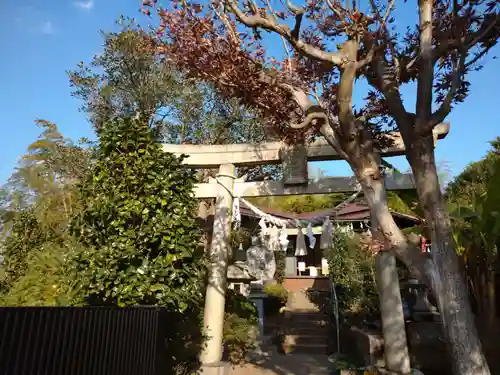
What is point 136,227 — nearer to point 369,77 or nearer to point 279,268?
point 369,77

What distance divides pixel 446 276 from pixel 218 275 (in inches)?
157

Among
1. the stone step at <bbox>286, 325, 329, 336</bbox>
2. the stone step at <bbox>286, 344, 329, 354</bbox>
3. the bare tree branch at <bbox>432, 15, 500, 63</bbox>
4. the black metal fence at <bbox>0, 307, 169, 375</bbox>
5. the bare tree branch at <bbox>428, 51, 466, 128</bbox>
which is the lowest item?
the stone step at <bbox>286, 344, 329, 354</bbox>

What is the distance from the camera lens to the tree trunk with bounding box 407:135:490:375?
2.64 metres

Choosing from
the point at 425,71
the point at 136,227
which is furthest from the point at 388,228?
the point at 136,227

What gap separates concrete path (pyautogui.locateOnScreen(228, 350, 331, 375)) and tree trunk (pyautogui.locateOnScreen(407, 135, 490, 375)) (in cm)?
493

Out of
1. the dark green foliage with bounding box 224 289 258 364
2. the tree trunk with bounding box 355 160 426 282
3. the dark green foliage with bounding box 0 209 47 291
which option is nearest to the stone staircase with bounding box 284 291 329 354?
the dark green foliage with bounding box 224 289 258 364

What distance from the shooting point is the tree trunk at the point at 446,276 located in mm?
2639

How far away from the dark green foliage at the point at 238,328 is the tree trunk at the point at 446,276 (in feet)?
15.4

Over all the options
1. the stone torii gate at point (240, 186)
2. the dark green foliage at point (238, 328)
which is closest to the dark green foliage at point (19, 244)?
the stone torii gate at point (240, 186)

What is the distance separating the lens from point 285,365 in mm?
8336

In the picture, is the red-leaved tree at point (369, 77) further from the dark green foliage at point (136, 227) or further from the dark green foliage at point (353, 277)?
the dark green foliage at point (353, 277)

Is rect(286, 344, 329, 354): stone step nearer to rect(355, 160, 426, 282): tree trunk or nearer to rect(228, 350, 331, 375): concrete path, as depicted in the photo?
rect(228, 350, 331, 375): concrete path

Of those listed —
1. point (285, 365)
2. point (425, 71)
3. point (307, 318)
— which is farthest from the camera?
point (307, 318)

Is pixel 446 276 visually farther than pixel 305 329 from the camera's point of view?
No
